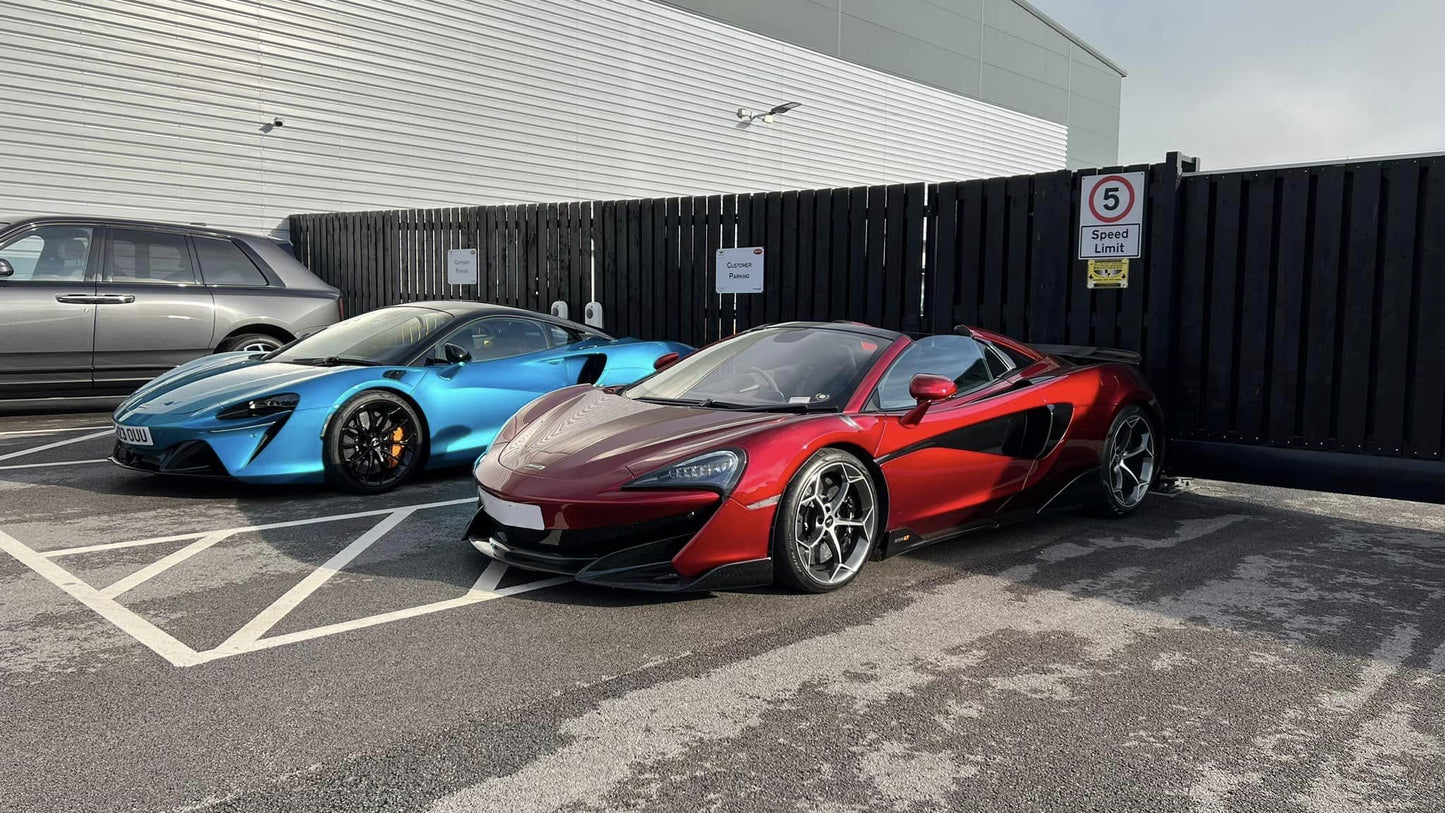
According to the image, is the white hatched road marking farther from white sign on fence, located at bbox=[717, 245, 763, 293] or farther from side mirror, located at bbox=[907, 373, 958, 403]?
white sign on fence, located at bbox=[717, 245, 763, 293]

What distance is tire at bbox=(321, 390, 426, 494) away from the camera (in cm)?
660

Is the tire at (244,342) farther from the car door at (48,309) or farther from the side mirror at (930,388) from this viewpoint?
the side mirror at (930,388)

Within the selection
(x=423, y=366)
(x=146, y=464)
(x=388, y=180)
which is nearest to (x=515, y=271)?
(x=388, y=180)

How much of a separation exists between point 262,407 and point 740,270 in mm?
5406

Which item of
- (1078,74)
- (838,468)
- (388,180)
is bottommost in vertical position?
(838,468)

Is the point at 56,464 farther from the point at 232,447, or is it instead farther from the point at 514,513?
the point at 514,513

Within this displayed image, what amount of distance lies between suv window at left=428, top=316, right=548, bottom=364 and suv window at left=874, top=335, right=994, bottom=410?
330 centimetres

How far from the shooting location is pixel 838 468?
4.72m

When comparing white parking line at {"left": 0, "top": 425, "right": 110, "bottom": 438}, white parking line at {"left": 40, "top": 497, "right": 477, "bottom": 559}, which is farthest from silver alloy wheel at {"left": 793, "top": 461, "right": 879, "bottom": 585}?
white parking line at {"left": 0, "top": 425, "right": 110, "bottom": 438}

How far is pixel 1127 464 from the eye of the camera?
662cm

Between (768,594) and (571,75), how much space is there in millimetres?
16143

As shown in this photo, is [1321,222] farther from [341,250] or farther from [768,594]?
[341,250]

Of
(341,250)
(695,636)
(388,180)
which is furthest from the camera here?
(388,180)

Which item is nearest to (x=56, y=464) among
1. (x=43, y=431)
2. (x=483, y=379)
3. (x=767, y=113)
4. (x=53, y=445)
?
(x=53, y=445)
